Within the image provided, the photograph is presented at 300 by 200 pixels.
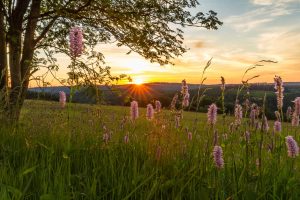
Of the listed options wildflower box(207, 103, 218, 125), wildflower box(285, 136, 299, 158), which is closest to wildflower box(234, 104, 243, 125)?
wildflower box(207, 103, 218, 125)

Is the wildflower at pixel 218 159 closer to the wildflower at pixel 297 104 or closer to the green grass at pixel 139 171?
the green grass at pixel 139 171

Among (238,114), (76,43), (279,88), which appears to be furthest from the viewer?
(238,114)

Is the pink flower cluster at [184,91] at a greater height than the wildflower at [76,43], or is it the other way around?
the wildflower at [76,43]

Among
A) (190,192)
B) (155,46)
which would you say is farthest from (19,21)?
(190,192)

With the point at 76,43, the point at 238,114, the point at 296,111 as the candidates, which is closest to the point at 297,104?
the point at 296,111

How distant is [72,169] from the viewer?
512 centimetres

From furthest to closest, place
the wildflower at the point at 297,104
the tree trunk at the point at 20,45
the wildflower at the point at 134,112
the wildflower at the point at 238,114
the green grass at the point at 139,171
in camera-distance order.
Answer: the tree trunk at the point at 20,45 → the wildflower at the point at 238,114 → the wildflower at the point at 134,112 → the wildflower at the point at 297,104 → the green grass at the point at 139,171

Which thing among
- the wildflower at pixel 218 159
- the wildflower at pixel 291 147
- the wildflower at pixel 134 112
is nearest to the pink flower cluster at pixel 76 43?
the wildflower at pixel 218 159

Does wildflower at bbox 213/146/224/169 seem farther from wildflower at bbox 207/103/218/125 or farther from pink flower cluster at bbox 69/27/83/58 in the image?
pink flower cluster at bbox 69/27/83/58

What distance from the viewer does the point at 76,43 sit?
4.06m

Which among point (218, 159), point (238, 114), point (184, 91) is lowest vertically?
point (218, 159)

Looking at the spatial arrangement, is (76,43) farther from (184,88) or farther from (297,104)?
(297,104)

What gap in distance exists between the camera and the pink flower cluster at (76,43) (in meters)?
3.96

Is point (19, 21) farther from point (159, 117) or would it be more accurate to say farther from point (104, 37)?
point (159, 117)
